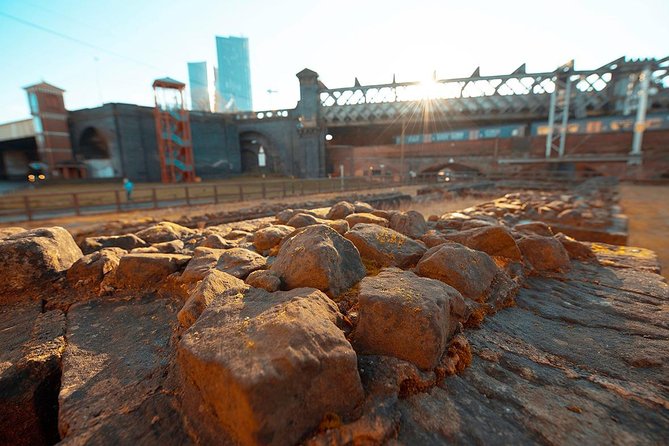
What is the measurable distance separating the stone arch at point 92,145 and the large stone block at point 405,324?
30.8 meters

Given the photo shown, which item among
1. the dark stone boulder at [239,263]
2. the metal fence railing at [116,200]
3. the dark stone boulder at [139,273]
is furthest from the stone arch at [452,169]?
the dark stone boulder at [139,273]

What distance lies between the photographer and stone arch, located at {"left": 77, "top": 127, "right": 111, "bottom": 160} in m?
25.4

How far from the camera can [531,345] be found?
5.11 feet

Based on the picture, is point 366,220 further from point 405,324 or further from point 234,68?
point 234,68

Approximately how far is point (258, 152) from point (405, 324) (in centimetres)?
3259

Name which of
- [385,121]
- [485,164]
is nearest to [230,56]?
[385,121]

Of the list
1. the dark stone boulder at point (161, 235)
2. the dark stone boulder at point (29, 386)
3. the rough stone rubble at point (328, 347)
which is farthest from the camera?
the dark stone boulder at point (161, 235)

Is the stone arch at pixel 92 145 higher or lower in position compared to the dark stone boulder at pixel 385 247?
higher

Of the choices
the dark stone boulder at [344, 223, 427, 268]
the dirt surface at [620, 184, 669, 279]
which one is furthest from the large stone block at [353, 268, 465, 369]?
the dirt surface at [620, 184, 669, 279]

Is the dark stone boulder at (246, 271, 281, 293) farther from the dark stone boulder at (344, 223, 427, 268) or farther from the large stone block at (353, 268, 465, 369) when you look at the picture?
the dark stone boulder at (344, 223, 427, 268)

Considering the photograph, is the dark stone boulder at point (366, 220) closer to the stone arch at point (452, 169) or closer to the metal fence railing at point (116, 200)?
the metal fence railing at point (116, 200)

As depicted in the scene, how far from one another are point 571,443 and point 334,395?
79 cm

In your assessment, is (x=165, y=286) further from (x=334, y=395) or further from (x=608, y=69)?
(x=608, y=69)

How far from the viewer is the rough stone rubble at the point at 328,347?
102cm
